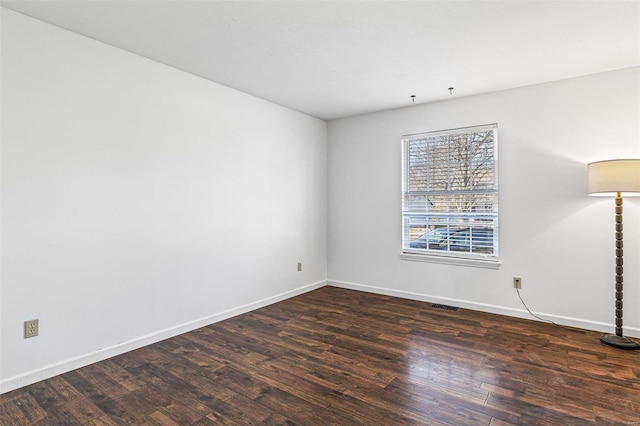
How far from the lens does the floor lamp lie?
281 cm

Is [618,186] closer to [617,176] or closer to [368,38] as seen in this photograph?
[617,176]

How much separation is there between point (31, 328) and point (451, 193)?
4.04 m

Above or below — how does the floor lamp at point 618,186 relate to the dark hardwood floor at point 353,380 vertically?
above

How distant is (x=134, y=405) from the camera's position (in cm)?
208

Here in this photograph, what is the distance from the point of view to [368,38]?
258cm

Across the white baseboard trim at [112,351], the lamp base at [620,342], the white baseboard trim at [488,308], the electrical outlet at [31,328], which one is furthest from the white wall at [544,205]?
the electrical outlet at [31,328]

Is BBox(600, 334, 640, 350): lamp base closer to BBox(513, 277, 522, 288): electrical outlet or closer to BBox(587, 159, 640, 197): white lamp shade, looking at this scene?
BBox(513, 277, 522, 288): electrical outlet

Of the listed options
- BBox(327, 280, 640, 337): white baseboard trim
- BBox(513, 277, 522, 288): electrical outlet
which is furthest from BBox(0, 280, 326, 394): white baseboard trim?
BBox(513, 277, 522, 288): electrical outlet

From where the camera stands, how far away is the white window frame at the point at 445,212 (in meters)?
3.83

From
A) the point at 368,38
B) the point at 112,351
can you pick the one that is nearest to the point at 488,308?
the point at 368,38

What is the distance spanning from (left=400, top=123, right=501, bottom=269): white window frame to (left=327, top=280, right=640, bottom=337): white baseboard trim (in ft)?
1.45

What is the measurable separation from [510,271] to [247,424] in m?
3.08

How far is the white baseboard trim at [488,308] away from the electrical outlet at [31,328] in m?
3.47

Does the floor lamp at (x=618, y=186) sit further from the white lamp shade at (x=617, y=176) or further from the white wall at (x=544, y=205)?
the white wall at (x=544, y=205)
